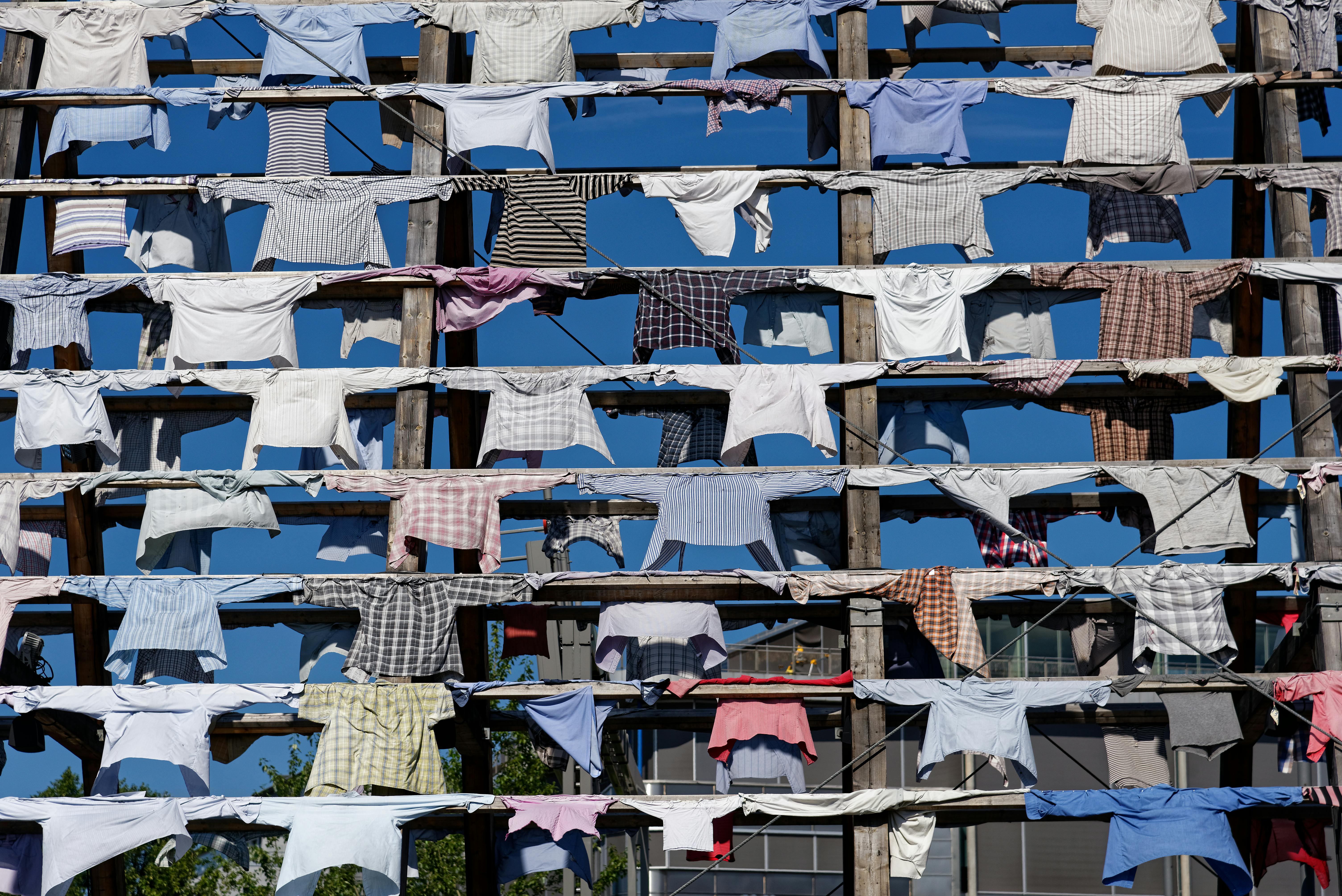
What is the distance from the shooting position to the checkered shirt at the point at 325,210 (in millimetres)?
23688

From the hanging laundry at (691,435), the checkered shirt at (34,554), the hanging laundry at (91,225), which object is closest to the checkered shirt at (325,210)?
the hanging laundry at (91,225)

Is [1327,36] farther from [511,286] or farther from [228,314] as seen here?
[228,314]

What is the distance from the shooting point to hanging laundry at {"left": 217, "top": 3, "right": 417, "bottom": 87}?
24.6 metres

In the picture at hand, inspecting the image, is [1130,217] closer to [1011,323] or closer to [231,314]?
[1011,323]

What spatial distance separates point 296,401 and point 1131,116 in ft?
41.5

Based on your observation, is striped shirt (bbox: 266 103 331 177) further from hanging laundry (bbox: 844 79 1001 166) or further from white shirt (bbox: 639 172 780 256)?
hanging laundry (bbox: 844 79 1001 166)

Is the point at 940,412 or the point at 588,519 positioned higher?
the point at 940,412

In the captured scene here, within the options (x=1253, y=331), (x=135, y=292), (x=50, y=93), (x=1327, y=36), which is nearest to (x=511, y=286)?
(x=135, y=292)

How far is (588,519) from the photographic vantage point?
2395 centimetres

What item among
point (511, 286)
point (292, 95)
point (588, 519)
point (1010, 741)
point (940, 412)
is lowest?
point (1010, 741)

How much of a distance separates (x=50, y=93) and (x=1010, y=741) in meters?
16.6

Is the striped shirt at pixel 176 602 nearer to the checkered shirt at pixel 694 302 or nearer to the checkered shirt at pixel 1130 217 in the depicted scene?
the checkered shirt at pixel 694 302

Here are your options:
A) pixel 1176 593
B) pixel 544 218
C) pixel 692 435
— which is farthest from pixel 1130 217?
pixel 544 218

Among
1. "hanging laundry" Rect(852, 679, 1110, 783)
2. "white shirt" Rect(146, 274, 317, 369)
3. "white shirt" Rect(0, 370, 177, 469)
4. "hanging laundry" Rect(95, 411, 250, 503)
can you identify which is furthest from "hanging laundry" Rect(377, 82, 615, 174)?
"hanging laundry" Rect(852, 679, 1110, 783)
